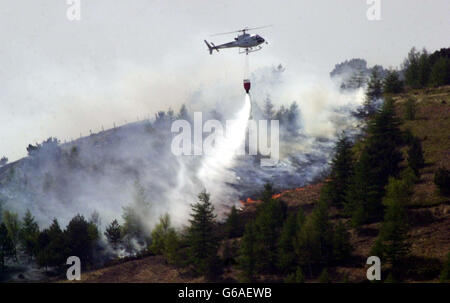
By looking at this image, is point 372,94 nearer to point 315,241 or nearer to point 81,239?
point 315,241

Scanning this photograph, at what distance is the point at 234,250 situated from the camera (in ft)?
246

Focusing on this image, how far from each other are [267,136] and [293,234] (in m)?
73.8

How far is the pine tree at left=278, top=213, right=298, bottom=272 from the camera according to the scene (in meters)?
67.1

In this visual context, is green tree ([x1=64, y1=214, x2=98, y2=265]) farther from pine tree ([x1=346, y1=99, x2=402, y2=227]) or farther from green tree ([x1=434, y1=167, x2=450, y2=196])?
green tree ([x1=434, y1=167, x2=450, y2=196])

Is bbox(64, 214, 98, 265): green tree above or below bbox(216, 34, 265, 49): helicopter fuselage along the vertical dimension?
below

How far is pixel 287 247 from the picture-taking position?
222 feet
